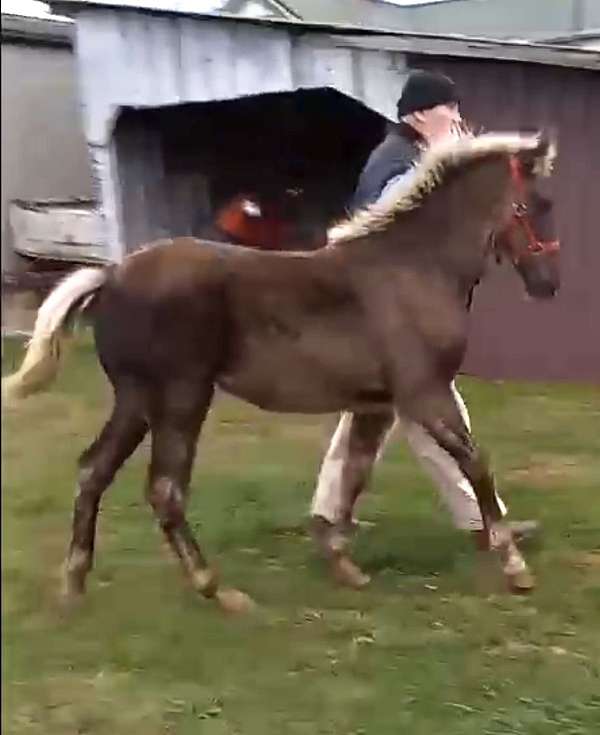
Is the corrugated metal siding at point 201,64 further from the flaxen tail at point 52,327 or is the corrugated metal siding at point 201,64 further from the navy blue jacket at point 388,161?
the flaxen tail at point 52,327

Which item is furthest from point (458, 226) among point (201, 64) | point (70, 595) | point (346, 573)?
point (70, 595)

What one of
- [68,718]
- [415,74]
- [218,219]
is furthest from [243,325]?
[68,718]

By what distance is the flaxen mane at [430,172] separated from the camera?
6.02ft

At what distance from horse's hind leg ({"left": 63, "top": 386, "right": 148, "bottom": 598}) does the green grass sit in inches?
0.9

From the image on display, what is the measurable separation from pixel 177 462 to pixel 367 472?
1.35 feet

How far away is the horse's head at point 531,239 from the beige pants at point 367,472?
0.27m

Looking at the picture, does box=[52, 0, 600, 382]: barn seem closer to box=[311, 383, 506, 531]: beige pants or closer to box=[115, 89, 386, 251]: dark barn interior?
box=[115, 89, 386, 251]: dark barn interior

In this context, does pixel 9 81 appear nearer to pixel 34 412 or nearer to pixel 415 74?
pixel 34 412

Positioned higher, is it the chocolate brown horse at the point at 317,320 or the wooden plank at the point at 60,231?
the wooden plank at the point at 60,231

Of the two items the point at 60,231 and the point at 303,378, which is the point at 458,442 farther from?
the point at 60,231

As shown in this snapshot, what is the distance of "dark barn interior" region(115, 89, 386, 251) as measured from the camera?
1866mm

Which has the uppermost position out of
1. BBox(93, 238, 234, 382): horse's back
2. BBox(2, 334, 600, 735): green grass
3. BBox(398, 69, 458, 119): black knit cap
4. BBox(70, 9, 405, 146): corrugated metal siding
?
BBox(70, 9, 405, 146): corrugated metal siding

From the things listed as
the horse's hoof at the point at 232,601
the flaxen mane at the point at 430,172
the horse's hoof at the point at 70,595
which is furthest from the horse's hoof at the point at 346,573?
the flaxen mane at the point at 430,172

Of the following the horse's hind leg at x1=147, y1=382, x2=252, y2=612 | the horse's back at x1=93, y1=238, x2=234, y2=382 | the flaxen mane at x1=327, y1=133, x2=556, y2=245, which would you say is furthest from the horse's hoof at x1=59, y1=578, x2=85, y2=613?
the flaxen mane at x1=327, y1=133, x2=556, y2=245
